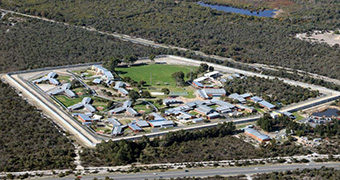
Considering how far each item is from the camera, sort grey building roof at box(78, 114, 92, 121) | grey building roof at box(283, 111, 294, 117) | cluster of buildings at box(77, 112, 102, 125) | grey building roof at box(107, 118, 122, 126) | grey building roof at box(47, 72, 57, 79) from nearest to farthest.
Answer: grey building roof at box(107, 118, 122, 126) → cluster of buildings at box(77, 112, 102, 125) → grey building roof at box(78, 114, 92, 121) → grey building roof at box(283, 111, 294, 117) → grey building roof at box(47, 72, 57, 79)

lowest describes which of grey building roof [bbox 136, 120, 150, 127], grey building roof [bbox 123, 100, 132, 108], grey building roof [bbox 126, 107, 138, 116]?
grey building roof [bbox 136, 120, 150, 127]

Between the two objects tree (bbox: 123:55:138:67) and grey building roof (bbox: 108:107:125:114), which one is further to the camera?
tree (bbox: 123:55:138:67)

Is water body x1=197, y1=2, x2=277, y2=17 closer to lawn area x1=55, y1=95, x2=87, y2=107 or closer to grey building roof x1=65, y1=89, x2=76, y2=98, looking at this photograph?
grey building roof x1=65, y1=89, x2=76, y2=98

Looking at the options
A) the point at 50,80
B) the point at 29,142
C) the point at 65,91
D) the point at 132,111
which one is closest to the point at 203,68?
the point at 132,111

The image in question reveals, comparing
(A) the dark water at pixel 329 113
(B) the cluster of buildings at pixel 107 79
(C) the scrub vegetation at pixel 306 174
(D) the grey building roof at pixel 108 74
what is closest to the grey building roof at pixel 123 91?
(B) the cluster of buildings at pixel 107 79

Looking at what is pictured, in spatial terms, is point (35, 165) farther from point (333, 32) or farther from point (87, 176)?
point (333, 32)

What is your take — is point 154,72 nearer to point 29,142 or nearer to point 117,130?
point 117,130

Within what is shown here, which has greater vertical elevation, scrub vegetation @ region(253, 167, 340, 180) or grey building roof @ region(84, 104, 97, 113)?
scrub vegetation @ region(253, 167, 340, 180)

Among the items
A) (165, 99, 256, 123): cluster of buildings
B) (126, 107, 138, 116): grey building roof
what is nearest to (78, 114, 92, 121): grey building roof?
(126, 107, 138, 116): grey building roof
